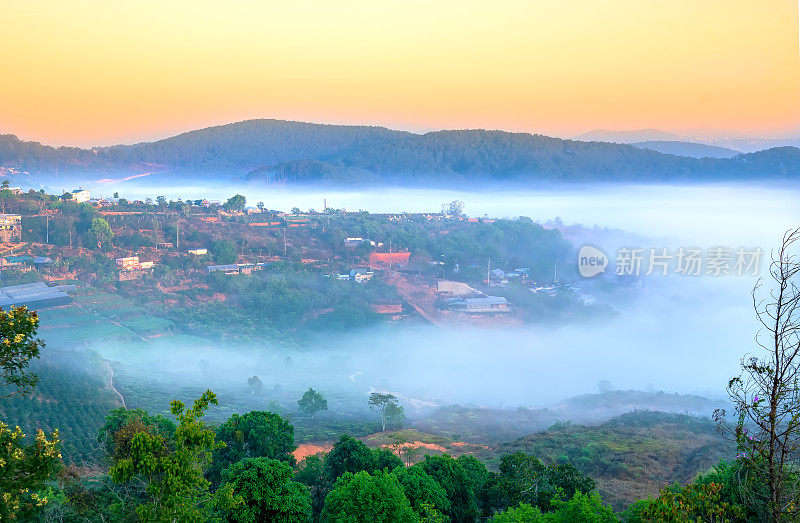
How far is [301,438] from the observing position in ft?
52.2

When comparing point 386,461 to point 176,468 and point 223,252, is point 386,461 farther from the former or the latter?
point 223,252

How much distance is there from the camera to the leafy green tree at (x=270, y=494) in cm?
696

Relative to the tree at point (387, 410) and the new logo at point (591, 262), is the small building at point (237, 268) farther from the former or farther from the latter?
the new logo at point (591, 262)

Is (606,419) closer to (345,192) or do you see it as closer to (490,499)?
(490,499)

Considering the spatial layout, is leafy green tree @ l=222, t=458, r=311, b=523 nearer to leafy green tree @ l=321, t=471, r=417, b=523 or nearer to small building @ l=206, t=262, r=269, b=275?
leafy green tree @ l=321, t=471, r=417, b=523

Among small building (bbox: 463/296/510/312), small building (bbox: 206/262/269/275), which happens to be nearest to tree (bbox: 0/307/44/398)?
small building (bbox: 463/296/510/312)

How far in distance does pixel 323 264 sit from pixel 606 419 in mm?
27090

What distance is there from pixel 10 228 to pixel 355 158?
40914 mm

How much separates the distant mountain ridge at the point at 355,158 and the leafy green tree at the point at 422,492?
5400 cm

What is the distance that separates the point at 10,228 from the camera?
3609cm

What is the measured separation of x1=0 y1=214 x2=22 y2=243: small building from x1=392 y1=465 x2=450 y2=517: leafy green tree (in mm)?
37148

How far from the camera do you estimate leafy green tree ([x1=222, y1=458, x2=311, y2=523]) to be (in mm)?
→ 6957

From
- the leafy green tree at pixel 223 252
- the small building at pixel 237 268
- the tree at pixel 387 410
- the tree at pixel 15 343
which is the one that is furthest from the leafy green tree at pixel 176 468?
the leafy green tree at pixel 223 252

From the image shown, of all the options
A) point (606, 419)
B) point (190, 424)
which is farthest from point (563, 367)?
point (190, 424)
